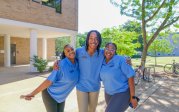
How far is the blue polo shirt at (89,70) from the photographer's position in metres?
3.50

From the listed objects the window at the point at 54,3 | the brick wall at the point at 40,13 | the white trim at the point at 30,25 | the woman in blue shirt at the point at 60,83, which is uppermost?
the window at the point at 54,3

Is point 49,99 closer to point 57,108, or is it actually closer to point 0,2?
point 57,108

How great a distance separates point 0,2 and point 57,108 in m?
10.9

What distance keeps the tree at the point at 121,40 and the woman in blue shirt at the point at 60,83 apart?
11.3 meters

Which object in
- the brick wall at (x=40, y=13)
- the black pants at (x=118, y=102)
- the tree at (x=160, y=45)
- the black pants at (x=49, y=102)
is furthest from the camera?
the tree at (x=160, y=45)

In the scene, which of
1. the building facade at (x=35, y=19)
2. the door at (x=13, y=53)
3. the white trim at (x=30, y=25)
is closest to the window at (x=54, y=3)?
the building facade at (x=35, y=19)

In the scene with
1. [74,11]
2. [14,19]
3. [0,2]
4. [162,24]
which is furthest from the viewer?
[74,11]

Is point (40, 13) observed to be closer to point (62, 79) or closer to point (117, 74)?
point (62, 79)

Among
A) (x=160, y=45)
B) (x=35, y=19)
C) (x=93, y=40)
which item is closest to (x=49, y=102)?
(x=93, y=40)

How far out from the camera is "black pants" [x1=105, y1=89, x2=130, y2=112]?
10.6ft

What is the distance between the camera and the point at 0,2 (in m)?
12.8

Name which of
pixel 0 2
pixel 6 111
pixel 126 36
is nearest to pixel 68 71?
pixel 6 111

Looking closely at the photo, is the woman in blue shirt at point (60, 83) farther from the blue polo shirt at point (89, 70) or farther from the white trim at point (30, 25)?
the white trim at point (30, 25)

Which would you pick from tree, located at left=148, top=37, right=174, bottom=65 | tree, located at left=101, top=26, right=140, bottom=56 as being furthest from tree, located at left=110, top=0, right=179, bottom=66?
tree, located at left=148, top=37, right=174, bottom=65
